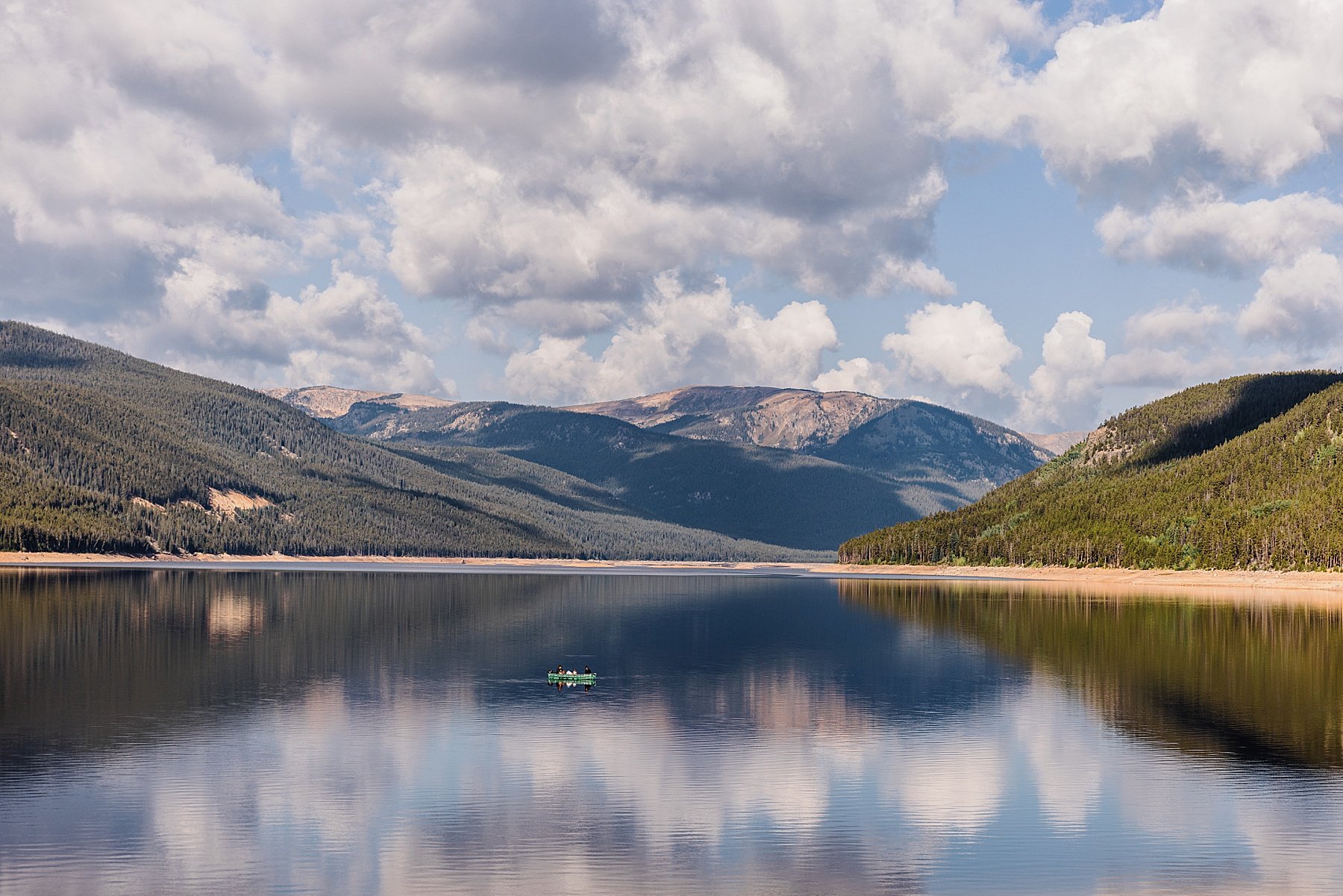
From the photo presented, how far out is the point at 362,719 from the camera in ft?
263

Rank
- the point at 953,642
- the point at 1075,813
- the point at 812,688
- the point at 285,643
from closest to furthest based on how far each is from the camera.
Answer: the point at 1075,813 → the point at 812,688 → the point at 285,643 → the point at 953,642

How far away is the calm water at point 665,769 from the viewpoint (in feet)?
155

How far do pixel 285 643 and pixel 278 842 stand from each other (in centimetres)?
7946

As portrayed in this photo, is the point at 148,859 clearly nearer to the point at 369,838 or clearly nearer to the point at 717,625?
the point at 369,838

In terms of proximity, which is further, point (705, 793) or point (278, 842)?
point (705, 793)

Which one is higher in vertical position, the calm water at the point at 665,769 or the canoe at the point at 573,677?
the canoe at the point at 573,677

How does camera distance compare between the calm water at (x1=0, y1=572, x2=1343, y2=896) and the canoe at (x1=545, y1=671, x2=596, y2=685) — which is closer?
the calm water at (x1=0, y1=572, x2=1343, y2=896)

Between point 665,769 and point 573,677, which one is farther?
point 573,677

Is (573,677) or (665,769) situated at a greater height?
(573,677)

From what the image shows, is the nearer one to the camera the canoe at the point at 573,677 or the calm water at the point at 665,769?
the calm water at the point at 665,769

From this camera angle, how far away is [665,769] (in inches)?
2557

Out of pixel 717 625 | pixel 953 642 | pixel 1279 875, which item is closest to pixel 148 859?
pixel 1279 875

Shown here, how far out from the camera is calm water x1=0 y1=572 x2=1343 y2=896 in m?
47.1

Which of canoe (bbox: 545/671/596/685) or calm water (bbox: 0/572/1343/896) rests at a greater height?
canoe (bbox: 545/671/596/685)
